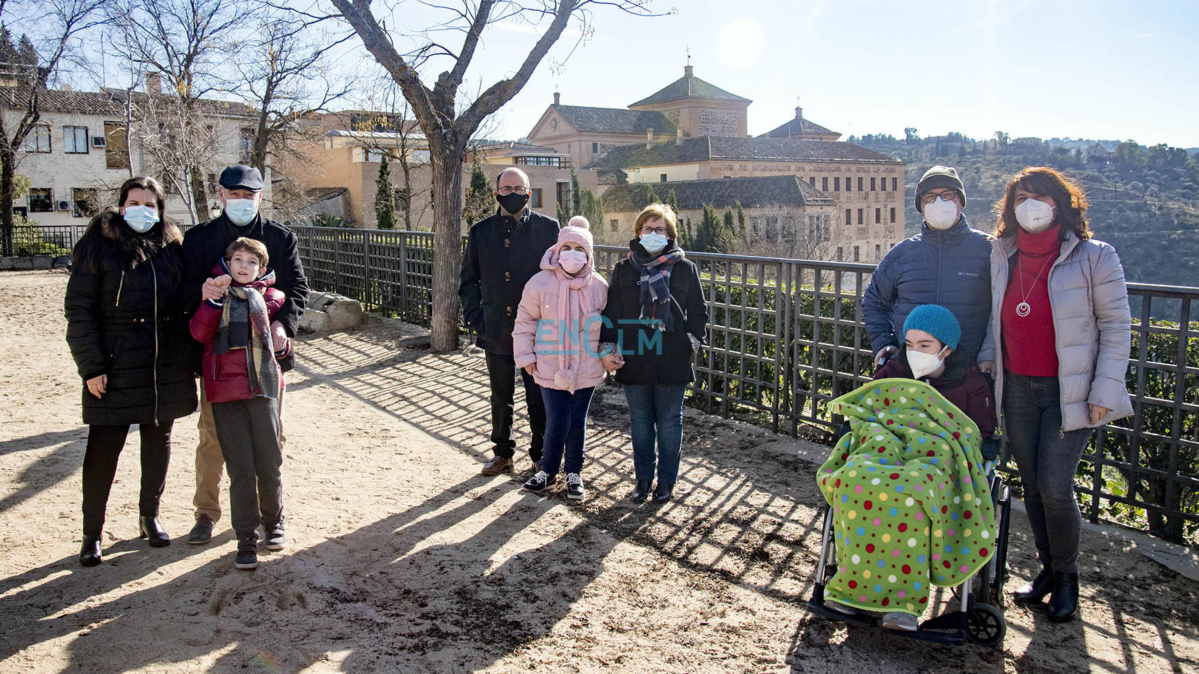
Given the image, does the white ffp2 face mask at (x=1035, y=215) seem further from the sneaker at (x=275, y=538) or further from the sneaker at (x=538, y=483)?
the sneaker at (x=275, y=538)

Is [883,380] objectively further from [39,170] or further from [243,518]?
[39,170]

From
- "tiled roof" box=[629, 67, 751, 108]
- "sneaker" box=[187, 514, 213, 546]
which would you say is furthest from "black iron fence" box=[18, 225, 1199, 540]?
"tiled roof" box=[629, 67, 751, 108]

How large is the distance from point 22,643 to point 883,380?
3526 millimetres

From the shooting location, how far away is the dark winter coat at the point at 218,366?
4.02 m

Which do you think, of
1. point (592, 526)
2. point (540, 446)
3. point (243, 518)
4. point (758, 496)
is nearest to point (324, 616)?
point (243, 518)

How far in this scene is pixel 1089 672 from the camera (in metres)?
3.19

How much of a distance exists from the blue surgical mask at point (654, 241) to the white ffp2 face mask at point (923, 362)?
1.64 m

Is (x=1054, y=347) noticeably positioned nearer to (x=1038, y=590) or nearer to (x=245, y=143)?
(x=1038, y=590)

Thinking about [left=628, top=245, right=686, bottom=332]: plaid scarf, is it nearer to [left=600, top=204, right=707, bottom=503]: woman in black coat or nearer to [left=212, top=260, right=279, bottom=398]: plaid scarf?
[left=600, top=204, right=707, bottom=503]: woman in black coat

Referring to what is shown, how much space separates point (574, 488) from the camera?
5.17 metres

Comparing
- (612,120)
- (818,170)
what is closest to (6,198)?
(612,120)

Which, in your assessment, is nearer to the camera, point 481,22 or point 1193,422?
point 1193,422

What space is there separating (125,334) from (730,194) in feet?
185

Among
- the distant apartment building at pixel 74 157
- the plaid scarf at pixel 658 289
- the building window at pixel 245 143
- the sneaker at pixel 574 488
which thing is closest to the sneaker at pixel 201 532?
the sneaker at pixel 574 488
